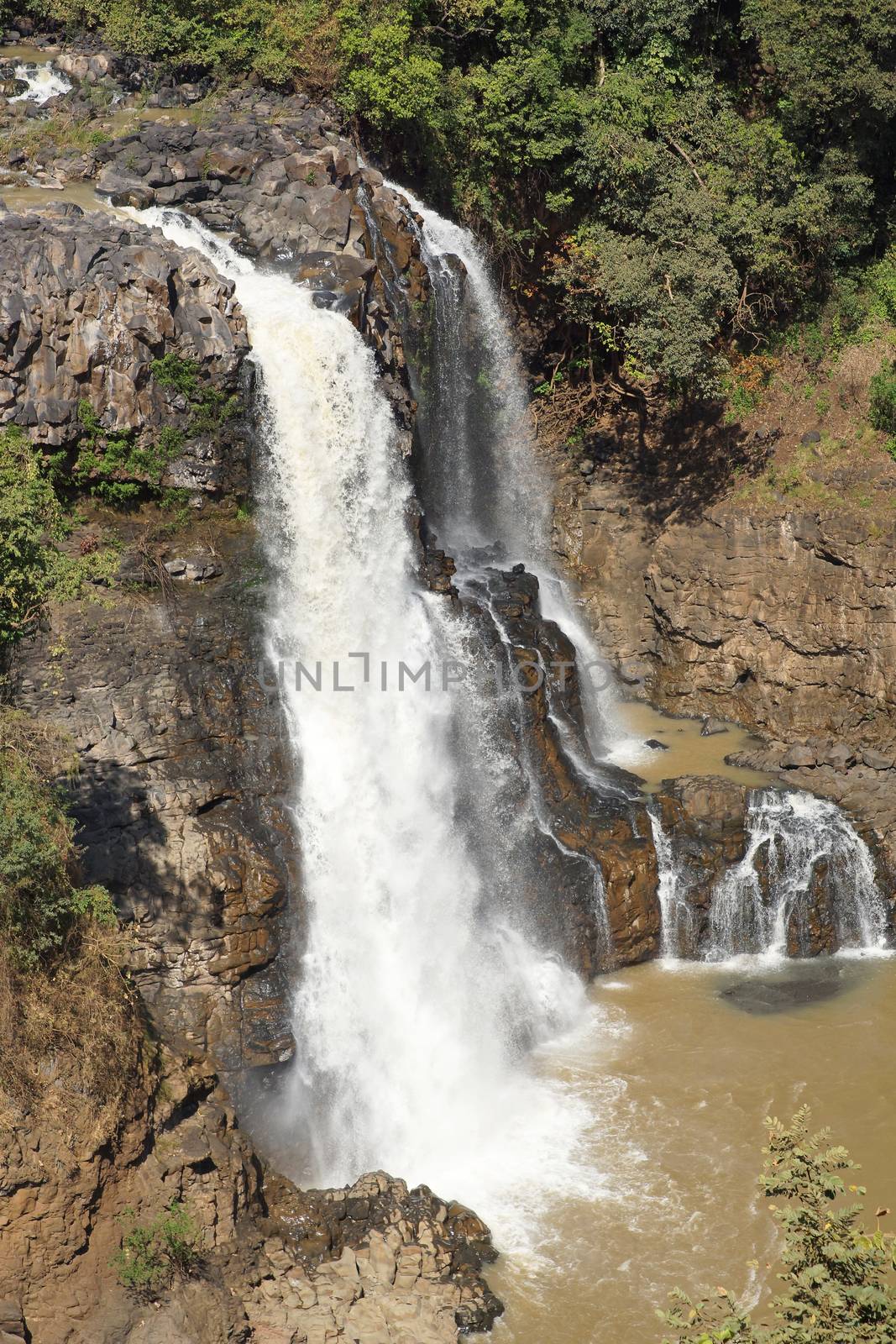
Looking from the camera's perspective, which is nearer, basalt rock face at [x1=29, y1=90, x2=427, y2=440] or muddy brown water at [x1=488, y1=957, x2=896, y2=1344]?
muddy brown water at [x1=488, y1=957, x2=896, y2=1344]

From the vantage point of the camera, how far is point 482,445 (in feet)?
90.2

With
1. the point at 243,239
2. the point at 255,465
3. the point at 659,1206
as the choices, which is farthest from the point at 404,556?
the point at 659,1206

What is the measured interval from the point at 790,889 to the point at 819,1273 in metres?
13.5

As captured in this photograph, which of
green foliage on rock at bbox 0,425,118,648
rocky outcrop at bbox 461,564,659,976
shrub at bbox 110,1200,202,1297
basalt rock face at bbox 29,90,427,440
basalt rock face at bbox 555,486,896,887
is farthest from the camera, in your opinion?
basalt rock face at bbox 555,486,896,887

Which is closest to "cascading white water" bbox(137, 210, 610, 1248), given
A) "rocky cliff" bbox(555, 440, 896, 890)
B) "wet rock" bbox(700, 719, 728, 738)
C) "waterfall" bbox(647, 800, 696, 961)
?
"waterfall" bbox(647, 800, 696, 961)

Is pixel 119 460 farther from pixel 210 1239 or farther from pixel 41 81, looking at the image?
pixel 210 1239

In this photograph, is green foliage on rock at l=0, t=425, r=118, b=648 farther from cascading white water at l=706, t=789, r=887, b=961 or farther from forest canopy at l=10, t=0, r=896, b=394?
forest canopy at l=10, t=0, r=896, b=394

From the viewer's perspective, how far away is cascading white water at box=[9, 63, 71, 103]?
26.1 metres

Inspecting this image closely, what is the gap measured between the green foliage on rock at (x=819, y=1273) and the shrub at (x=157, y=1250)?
25.0 feet

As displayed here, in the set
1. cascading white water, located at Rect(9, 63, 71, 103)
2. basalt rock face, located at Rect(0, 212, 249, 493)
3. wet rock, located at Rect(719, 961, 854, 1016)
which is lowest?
wet rock, located at Rect(719, 961, 854, 1016)

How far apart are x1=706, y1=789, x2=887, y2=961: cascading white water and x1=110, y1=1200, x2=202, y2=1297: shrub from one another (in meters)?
10.1

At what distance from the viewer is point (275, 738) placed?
19.3 meters

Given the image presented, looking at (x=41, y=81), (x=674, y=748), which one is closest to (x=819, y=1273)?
(x=674, y=748)

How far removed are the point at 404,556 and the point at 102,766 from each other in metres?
6.74
